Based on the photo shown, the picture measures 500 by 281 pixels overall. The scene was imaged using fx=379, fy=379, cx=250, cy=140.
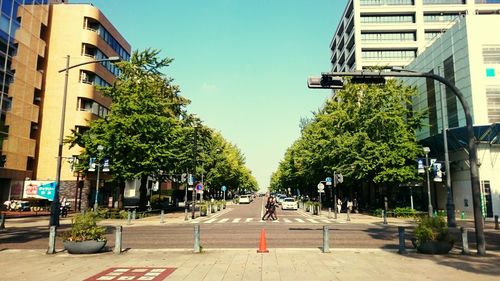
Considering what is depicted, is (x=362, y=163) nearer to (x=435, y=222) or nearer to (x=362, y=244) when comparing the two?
(x=362, y=244)

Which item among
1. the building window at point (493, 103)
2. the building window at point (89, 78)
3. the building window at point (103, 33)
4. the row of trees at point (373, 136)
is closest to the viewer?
the building window at point (493, 103)

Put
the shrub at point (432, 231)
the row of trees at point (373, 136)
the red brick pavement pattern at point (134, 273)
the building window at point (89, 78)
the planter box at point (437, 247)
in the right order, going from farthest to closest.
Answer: the building window at point (89, 78), the row of trees at point (373, 136), the shrub at point (432, 231), the planter box at point (437, 247), the red brick pavement pattern at point (134, 273)

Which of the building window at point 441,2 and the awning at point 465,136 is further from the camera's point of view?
the building window at point 441,2

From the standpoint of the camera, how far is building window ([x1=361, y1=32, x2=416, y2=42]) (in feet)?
226

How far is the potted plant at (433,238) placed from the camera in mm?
12469

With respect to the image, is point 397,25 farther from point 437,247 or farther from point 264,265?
point 264,265

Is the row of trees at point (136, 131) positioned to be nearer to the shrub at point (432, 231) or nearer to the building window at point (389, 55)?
the shrub at point (432, 231)

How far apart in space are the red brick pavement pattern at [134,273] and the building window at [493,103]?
33440 mm

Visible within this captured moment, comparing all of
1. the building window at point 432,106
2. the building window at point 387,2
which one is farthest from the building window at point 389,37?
the building window at point 432,106

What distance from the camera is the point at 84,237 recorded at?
12680mm

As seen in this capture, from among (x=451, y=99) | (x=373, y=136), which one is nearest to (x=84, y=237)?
(x=373, y=136)

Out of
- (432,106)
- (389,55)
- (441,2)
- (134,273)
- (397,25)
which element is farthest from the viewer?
(389,55)

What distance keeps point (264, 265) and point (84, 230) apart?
648 centimetres

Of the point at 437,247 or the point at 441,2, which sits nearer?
the point at 437,247
